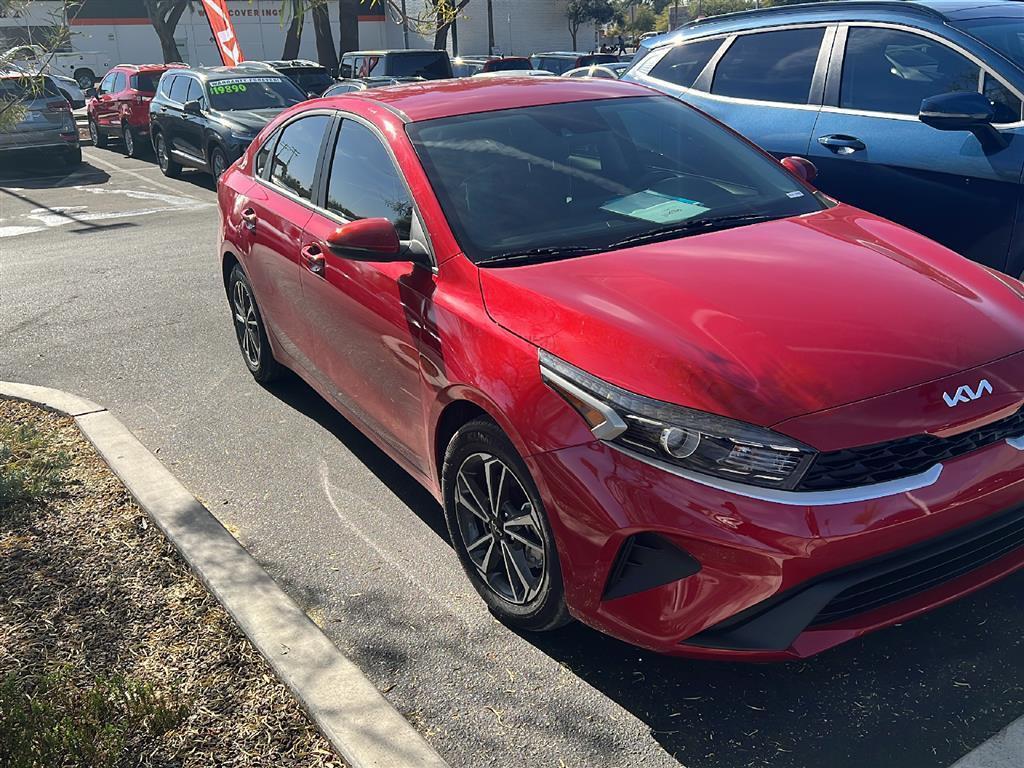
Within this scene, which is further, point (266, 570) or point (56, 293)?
point (56, 293)

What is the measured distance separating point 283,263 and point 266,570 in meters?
1.65

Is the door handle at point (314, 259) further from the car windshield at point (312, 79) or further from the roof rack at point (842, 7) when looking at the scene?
the car windshield at point (312, 79)

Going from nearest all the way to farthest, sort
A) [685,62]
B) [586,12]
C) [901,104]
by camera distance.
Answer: [901,104] < [685,62] < [586,12]

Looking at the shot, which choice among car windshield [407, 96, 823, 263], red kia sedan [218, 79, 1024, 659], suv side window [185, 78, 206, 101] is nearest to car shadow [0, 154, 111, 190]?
suv side window [185, 78, 206, 101]

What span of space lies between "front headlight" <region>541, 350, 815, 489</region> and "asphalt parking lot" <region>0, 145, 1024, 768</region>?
2.66 ft

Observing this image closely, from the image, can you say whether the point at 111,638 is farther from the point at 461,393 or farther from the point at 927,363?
the point at 927,363

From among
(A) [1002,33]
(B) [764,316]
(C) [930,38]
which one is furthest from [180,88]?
(B) [764,316]

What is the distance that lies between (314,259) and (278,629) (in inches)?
69.0

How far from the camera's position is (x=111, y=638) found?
3.29 metres

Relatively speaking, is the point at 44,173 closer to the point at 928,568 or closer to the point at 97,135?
the point at 97,135

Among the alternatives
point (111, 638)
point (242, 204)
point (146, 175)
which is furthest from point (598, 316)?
point (146, 175)

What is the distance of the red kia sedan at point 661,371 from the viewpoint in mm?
2582

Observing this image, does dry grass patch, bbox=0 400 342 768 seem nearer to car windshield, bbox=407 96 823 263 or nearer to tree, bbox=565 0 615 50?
car windshield, bbox=407 96 823 263

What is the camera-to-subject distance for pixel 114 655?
10.5 ft
